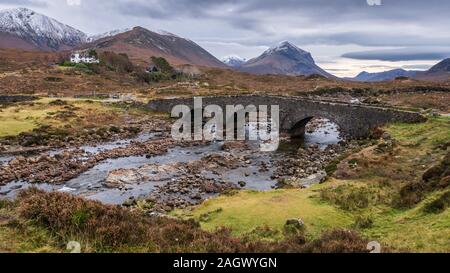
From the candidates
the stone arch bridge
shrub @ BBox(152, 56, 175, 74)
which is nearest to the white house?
shrub @ BBox(152, 56, 175, 74)

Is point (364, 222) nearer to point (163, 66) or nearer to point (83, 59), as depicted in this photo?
point (163, 66)

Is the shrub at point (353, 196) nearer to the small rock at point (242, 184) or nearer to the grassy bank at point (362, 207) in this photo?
the grassy bank at point (362, 207)

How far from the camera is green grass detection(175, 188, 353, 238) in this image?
2100 centimetres

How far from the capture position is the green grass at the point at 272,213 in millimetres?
21000

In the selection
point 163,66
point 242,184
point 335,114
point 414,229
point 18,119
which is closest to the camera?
point 414,229

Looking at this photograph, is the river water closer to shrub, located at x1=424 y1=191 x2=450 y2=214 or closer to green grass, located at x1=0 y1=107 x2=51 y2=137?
green grass, located at x1=0 y1=107 x2=51 y2=137

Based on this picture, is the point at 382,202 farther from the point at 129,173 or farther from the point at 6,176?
the point at 6,176

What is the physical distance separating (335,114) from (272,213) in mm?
36861

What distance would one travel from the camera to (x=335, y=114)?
5684cm

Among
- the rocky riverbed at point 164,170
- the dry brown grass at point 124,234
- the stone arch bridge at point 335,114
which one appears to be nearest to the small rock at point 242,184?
the rocky riverbed at point 164,170

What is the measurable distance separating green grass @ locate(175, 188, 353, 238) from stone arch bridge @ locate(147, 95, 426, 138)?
91.0 ft

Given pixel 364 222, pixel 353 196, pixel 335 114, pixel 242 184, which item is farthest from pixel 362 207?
pixel 335 114
